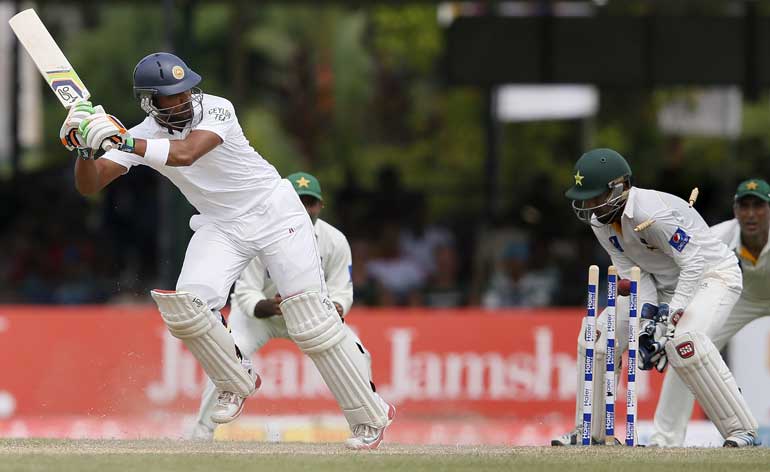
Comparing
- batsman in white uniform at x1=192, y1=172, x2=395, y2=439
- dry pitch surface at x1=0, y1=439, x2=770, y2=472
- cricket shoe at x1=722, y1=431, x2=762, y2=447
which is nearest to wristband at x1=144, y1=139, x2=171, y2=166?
dry pitch surface at x1=0, y1=439, x2=770, y2=472

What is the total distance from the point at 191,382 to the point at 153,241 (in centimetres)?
348

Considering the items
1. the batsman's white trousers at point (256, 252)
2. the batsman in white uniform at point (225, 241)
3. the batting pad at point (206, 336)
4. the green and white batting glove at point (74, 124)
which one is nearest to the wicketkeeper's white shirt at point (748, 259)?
the batsman in white uniform at point (225, 241)

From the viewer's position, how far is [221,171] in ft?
19.6

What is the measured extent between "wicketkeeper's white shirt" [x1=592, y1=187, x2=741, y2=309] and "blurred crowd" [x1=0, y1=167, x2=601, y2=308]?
468cm

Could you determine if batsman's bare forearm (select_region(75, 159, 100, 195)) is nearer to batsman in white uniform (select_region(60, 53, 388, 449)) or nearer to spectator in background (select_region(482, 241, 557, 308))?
batsman in white uniform (select_region(60, 53, 388, 449))

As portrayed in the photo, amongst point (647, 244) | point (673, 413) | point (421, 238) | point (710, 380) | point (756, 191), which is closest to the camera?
point (710, 380)

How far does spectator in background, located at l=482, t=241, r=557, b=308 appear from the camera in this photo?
11.6m

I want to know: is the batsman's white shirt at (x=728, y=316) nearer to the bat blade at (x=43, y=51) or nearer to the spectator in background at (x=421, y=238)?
the bat blade at (x=43, y=51)

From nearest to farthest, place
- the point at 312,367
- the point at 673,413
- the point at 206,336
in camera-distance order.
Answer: the point at 206,336
the point at 673,413
the point at 312,367

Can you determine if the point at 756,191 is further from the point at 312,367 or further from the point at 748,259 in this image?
the point at 312,367

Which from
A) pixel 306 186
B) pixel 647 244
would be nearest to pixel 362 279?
pixel 306 186

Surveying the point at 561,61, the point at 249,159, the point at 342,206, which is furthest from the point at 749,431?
the point at 342,206

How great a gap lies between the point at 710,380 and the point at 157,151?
2.76 m

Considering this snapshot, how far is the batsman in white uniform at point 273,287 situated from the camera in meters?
7.25
